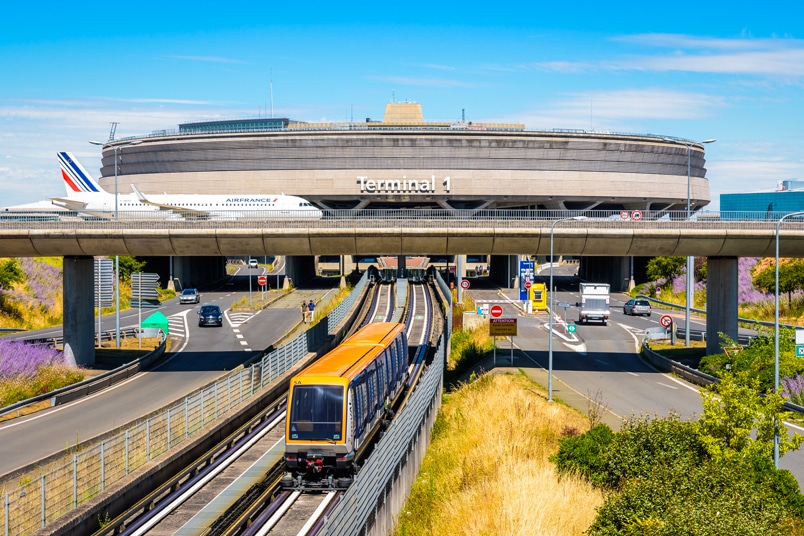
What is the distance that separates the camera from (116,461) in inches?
786

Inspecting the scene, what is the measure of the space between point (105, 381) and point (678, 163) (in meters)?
107

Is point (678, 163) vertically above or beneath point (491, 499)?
above

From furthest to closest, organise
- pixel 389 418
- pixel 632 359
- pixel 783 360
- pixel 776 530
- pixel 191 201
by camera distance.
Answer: pixel 191 201 → pixel 632 359 → pixel 783 360 → pixel 389 418 → pixel 776 530

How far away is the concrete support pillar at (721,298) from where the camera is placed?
4316 centimetres

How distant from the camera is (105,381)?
40250mm

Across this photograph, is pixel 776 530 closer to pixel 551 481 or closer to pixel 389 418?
pixel 551 481

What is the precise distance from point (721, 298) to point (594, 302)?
23959 mm

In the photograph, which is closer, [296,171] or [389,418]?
[389,418]

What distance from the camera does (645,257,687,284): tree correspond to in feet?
312

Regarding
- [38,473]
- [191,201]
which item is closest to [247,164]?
[191,201]

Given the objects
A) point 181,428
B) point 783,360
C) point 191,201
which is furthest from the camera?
point 191,201

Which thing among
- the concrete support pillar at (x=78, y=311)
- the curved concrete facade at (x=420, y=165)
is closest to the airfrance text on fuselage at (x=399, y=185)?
the curved concrete facade at (x=420, y=165)

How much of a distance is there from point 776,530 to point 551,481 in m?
5.78

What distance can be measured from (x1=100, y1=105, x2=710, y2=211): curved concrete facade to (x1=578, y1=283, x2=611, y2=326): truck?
53650mm
